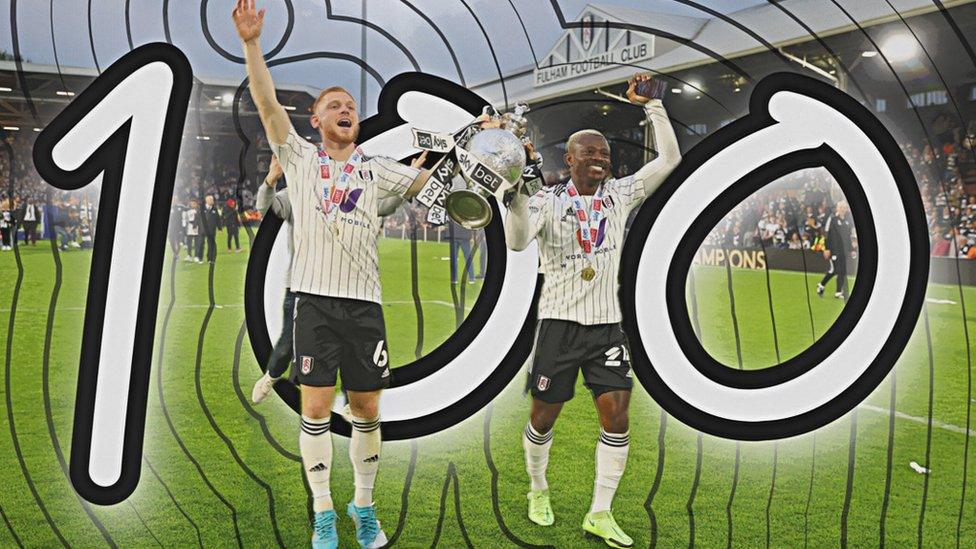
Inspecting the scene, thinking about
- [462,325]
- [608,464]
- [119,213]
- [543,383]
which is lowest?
[608,464]

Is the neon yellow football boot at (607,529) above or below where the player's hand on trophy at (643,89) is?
below

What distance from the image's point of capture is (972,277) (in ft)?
45.7

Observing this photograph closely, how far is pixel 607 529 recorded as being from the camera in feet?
11.6

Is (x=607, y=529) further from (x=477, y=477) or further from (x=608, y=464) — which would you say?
(x=477, y=477)

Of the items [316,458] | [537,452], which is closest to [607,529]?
[537,452]

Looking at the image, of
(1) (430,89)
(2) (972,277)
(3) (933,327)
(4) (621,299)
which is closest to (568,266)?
(4) (621,299)

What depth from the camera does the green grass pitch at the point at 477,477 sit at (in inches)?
141

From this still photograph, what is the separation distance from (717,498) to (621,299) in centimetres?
127

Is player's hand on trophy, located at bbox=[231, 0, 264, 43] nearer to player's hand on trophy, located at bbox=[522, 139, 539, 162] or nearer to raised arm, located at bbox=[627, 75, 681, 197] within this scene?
player's hand on trophy, located at bbox=[522, 139, 539, 162]

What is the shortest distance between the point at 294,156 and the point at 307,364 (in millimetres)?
773

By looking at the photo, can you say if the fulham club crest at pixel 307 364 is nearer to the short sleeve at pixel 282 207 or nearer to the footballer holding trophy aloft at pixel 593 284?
the short sleeve at pixel 282 207

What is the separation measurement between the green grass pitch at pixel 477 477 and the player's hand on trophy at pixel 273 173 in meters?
0.76

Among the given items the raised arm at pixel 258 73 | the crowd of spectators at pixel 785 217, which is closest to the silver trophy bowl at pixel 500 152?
the raised arm at pixel 258 73

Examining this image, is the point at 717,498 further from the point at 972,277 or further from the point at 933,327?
the point at 972,277
